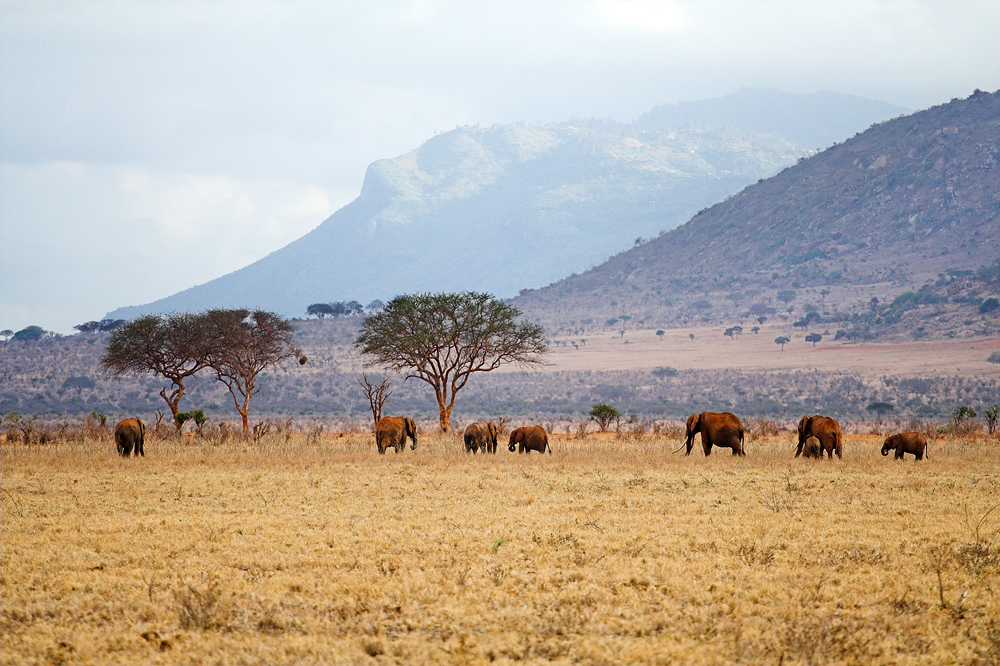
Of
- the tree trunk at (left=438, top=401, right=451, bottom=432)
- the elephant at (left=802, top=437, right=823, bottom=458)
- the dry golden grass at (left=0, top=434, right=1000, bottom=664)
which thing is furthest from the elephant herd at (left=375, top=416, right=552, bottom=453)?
the tree trunk at (left=438, top=401, right=451, bottom=432)

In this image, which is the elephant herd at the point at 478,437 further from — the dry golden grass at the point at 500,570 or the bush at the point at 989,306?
the bush at the point at 989,306

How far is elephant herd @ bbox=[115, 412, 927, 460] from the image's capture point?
22.3 metres

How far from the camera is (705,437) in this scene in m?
23.7

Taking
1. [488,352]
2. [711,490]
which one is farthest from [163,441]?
[711,490]

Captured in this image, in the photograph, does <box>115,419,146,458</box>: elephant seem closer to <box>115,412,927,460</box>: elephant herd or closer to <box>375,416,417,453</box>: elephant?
<box>115,412,927,460</box>: elephant herd

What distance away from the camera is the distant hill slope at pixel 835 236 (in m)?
110

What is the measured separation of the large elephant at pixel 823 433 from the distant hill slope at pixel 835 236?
8144 centimetres

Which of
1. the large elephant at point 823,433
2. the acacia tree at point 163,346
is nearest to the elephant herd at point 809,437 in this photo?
the large elephant at point 823,433

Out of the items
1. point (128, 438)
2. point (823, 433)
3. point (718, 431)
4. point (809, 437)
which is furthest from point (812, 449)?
point (128, 438)

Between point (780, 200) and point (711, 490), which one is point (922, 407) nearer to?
point (711, 490)

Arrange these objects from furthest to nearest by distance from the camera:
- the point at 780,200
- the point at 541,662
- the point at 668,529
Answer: the point at 780,200 < the point at 668,529 < the point at 541,662

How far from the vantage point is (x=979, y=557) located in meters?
10.3

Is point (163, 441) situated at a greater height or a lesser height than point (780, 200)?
lesser

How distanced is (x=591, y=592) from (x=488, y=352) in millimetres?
28150
